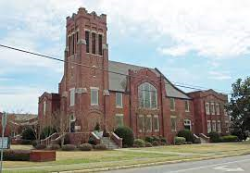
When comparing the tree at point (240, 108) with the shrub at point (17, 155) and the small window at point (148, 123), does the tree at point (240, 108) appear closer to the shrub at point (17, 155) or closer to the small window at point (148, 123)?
the small window at point (148, 123)

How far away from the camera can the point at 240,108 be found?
196ft

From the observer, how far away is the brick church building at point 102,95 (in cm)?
4666

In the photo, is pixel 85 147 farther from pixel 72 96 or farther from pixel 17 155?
pixel 17 155

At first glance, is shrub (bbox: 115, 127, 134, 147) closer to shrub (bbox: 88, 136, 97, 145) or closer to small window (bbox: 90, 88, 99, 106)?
shrub (bbox: 88, 136, 97, 145)

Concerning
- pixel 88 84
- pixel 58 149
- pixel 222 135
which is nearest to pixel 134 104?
pixel 88 84

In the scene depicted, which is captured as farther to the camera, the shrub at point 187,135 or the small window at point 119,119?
the shrub at point 187,135

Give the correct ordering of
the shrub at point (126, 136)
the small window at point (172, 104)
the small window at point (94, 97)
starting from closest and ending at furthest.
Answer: the shrub at point (126, 136) < the small window at point (94, 97) < the small window at point (172, 104)

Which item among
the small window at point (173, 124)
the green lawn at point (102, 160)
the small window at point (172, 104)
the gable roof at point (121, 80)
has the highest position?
the gable roof at point (121, 80)

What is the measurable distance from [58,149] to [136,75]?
60.7 ft

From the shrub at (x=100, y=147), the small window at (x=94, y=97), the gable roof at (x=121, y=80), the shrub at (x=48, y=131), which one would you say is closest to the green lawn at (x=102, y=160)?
the shrub at (x=100, y=147)

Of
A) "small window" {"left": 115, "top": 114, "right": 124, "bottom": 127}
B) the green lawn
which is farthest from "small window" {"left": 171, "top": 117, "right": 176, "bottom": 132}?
the green lawn

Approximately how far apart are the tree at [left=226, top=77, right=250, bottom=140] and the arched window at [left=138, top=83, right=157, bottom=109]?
1611 centimetres

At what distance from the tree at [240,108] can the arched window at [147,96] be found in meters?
16.1

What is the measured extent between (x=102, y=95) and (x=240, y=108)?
26.2 m
